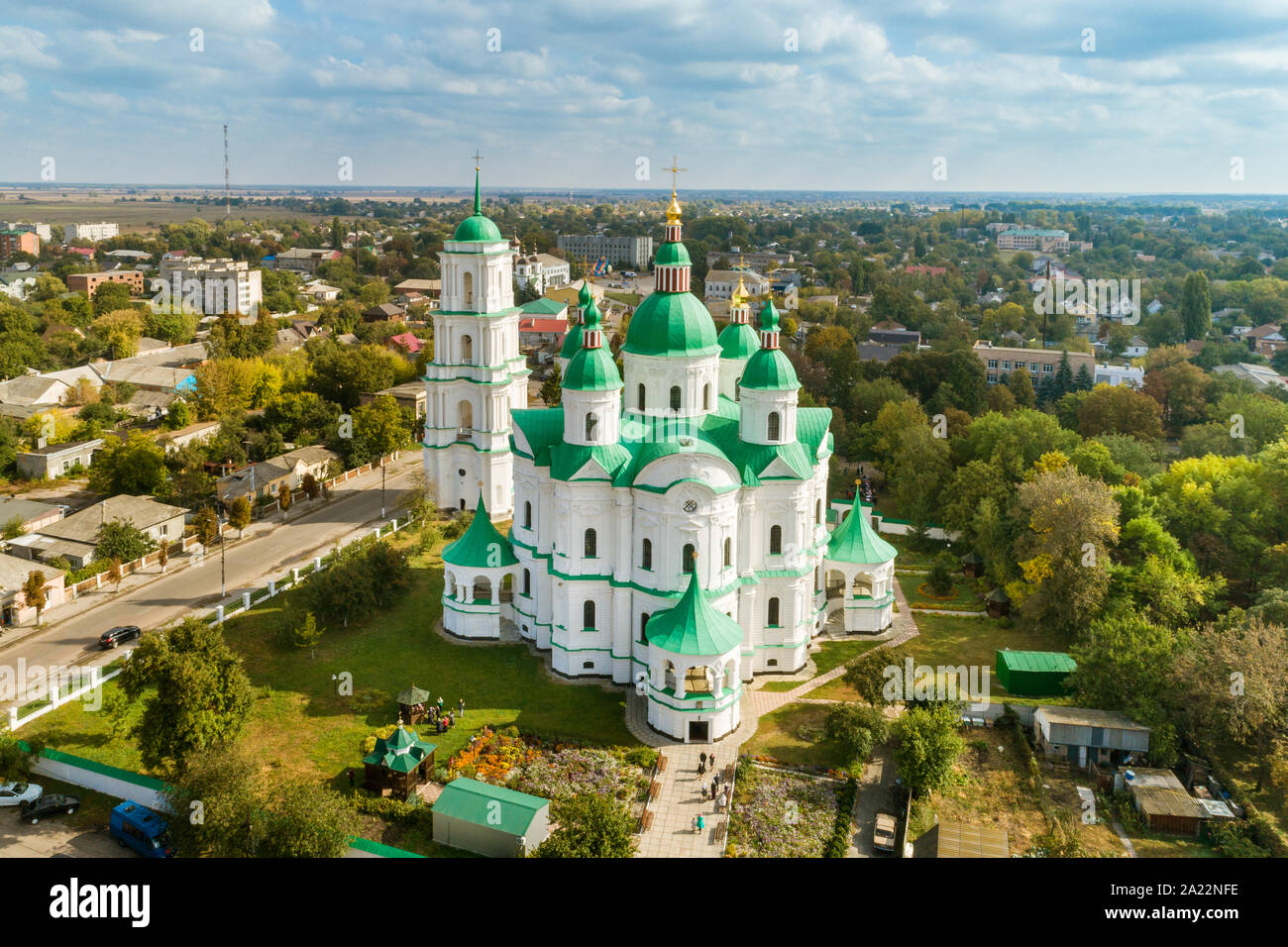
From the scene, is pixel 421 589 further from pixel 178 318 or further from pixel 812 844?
pixel 178 318

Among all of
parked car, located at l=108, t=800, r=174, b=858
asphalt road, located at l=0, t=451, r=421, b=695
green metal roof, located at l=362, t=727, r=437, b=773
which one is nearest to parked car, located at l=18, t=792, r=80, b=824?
parked car, located at l=108, t=800, r=174, b=858

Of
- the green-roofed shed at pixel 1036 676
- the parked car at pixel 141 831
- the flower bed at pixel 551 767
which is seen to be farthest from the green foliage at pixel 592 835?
the green-roofed shed at pixel 1036 676

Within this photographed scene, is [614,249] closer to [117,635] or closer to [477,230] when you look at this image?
[477,230]

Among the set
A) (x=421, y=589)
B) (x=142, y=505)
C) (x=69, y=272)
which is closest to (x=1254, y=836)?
(x=421, y=589)

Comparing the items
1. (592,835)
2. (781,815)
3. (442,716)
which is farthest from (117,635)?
(781,815)

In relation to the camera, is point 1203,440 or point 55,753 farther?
point 1203,440

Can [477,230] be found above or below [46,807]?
above

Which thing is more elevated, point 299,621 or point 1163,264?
point 1163,264

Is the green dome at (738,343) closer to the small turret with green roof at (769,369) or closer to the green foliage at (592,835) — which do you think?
the small turret with green roof at (769,369)
